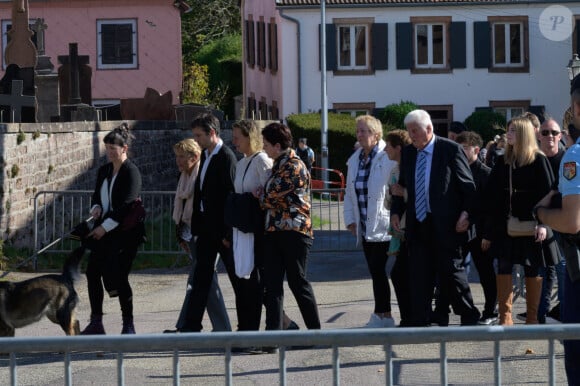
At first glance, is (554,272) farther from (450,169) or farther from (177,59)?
(177,59)

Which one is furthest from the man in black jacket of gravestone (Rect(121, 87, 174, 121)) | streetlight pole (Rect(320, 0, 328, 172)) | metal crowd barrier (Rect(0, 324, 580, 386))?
streetlight pole (Rect(320, 0, 328, 172))

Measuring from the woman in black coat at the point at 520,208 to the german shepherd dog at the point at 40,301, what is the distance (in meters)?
3.31

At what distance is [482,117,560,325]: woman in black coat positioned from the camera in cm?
1004

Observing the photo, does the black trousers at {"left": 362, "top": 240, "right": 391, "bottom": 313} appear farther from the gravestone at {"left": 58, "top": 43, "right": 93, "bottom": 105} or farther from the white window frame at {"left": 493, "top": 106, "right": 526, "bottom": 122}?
the white window frame at {"left": 493, "top": 106, "right": 526, "bottom": 122}

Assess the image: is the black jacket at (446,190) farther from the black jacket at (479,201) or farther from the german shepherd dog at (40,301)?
the german shepherd dog at (40,301)

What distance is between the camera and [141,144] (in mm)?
22094

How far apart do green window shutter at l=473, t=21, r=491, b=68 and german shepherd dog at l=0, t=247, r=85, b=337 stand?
3703 centimetres

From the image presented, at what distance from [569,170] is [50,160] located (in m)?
12.5

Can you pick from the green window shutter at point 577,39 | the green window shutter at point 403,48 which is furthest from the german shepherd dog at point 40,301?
the green window shutter at point 577,39

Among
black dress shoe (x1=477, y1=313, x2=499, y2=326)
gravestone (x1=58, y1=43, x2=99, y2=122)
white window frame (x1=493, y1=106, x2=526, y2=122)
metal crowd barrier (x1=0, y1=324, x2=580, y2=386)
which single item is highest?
gravestone (x1=58, y1=43, x2=99, y2=122)

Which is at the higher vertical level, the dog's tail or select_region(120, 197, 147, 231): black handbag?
select_region(120, 197, 147, 231): black handbag

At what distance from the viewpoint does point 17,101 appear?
18.2 m

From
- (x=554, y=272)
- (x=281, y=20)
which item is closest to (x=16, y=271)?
(x=554, y=272)

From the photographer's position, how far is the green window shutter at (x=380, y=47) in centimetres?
4566
